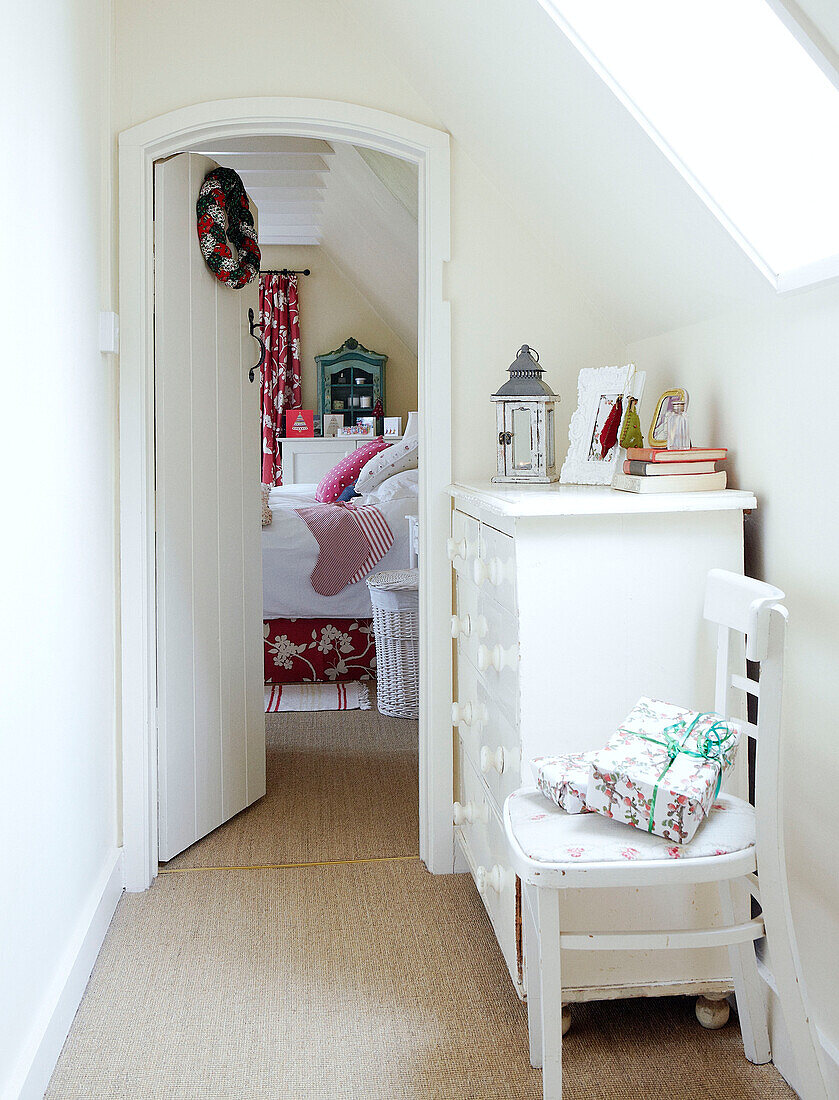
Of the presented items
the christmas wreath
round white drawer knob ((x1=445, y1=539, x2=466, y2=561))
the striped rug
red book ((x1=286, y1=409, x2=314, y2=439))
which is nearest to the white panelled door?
the christmas wreath

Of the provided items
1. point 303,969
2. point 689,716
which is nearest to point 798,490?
point 689,716

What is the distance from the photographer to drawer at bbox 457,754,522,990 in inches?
74.0

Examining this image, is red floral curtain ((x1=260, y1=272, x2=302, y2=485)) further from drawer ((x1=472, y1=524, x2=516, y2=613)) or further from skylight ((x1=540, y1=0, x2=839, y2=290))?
skylight ((x1=540, y1=0, x2=839, y2=290))

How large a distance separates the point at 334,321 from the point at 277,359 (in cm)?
55

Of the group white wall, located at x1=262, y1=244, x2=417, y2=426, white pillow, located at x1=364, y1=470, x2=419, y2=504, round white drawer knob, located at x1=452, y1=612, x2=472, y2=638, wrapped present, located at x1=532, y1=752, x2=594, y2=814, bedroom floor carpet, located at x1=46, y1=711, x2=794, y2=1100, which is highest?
white wall, located at x1=262, y1=244, x2=417, y2=426

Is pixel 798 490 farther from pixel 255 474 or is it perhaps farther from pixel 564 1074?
pixel 255 474

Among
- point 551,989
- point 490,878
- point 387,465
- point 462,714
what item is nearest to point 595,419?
point 462,714

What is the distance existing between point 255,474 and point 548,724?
1.64 meters

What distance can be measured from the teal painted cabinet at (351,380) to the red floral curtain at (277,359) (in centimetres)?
23

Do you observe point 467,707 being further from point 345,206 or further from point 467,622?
point 345,206

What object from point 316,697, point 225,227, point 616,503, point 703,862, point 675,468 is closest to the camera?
point 703,862

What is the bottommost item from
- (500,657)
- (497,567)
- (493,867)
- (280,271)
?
(493,867)

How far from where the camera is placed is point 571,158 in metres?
2.12

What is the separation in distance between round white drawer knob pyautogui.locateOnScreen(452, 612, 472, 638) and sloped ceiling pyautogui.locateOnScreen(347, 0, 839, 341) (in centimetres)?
83
